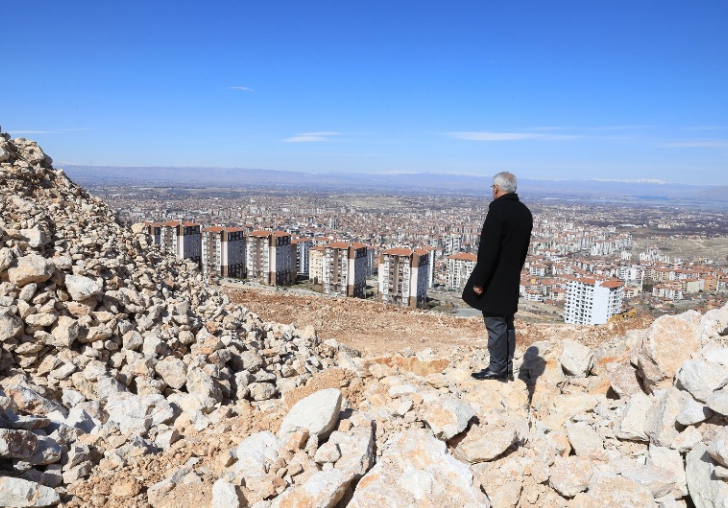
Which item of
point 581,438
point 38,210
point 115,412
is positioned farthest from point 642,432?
point 38,210

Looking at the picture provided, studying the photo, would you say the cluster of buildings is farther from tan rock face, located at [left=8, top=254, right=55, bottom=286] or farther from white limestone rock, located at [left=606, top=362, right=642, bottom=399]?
tan rock face, located at [left=8, top=254, right=55, bottom=286]

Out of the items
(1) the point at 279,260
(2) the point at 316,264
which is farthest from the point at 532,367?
(2) the point at 316,264

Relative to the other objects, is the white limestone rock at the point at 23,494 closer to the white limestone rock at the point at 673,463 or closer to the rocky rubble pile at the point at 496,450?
the rocky rubble pile at the point at 496,450

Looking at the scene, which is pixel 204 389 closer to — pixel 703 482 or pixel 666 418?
pixel 666 418

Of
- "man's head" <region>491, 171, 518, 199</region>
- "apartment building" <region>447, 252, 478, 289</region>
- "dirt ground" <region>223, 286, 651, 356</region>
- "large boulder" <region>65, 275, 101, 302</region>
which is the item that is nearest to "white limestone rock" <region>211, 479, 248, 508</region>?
"man's head" <region>491, 171, 518, 199</region>

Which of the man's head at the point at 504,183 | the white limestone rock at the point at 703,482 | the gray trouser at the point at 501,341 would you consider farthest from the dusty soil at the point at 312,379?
the white limestone rock at the point at 703,482

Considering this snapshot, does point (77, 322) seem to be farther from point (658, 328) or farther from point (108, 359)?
point (658, 328)
